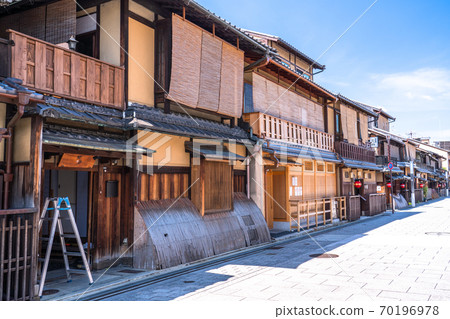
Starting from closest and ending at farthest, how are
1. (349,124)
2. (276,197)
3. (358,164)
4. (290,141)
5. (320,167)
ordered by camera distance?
(290,141), (276,197), (320,167), (358,164), (349,124)

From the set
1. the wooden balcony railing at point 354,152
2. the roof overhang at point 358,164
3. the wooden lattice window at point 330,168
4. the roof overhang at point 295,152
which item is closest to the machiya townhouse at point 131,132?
the roof overhang at point 295,152

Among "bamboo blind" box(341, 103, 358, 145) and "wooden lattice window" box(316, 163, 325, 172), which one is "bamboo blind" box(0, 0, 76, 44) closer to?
"wooden lattice window" box(316, 163, 325, 172)

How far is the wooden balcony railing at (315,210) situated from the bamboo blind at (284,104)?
4.38 metres

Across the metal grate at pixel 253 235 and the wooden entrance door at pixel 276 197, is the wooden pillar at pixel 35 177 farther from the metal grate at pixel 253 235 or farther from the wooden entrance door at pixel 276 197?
the wooden entrance door at pixel 276 197

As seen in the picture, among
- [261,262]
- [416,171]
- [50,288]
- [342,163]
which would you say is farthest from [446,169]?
[50,288]

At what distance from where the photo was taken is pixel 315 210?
21.4 meters

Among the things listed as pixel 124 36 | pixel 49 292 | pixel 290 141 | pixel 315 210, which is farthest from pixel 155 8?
pixel 315 210

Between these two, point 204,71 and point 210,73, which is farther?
point 210,73

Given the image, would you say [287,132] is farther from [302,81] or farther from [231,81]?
[231,81]

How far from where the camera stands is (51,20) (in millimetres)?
11148

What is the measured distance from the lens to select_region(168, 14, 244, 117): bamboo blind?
38.1 ft

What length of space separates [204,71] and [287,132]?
720 centimetres

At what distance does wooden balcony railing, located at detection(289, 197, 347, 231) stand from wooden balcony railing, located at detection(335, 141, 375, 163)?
331 centimetres

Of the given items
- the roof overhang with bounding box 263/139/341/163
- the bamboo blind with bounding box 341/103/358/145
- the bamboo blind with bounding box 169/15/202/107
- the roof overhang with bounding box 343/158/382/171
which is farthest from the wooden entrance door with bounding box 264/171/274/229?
the bamboo blind with bounding box 341/103/358/145
